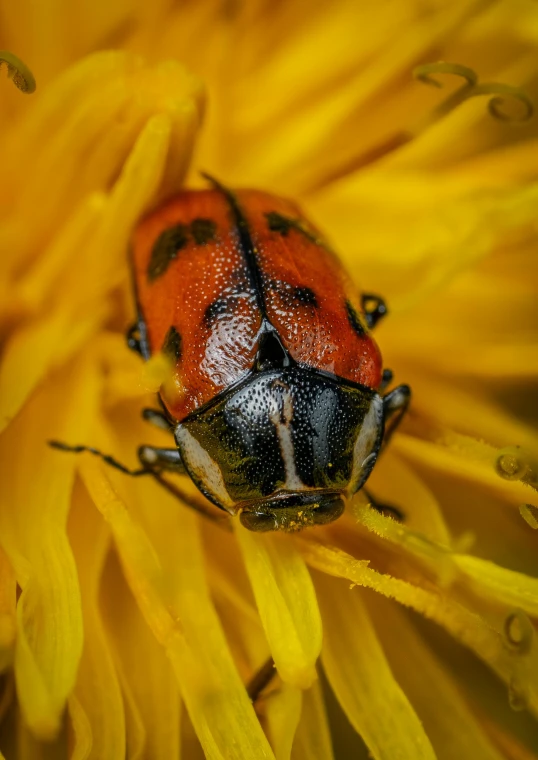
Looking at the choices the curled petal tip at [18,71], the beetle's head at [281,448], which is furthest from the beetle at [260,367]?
the curled petal tip at [18,71]

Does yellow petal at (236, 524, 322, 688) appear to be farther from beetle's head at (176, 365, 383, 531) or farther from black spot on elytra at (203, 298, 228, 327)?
black spot on elytra at (203, 298, 228, 327)

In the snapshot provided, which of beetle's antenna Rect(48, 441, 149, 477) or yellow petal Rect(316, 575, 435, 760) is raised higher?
beetle's antenna Rect(48, 441, 149, 477)

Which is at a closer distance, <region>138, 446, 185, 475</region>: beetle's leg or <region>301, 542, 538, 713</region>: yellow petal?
<region>301, 542, 538, 713</region>: yellow petal

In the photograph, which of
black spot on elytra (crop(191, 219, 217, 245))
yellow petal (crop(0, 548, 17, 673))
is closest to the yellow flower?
yellow petal (crop(0, 548, 17, 673))

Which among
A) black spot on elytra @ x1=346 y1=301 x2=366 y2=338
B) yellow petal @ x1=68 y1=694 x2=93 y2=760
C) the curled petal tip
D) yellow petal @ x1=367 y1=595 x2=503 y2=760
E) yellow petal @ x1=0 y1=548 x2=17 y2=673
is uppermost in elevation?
the curled petal tip

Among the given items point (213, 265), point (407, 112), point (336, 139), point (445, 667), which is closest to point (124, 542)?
point (213, 265)
